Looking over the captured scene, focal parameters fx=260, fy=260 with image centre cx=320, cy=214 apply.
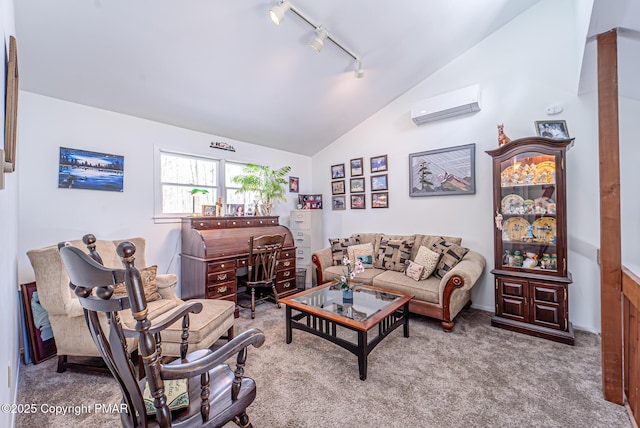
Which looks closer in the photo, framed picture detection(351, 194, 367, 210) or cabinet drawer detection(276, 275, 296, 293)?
cabinet drawer detection(276, 275, 296, 293)

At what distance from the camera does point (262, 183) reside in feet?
13.8

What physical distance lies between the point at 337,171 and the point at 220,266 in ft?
8.92

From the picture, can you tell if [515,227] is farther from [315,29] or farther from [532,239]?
[315,29]

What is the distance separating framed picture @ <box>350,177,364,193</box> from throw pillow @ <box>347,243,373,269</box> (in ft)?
3.55

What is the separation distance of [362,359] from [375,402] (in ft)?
0.94

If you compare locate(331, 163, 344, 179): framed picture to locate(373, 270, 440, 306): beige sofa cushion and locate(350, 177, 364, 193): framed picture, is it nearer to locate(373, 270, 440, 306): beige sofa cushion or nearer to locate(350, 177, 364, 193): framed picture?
locate(350, 177, 364, 193): framed picture

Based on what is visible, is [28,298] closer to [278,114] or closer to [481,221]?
[278,114]

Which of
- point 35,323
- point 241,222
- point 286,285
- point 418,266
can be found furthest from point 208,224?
point 418,266

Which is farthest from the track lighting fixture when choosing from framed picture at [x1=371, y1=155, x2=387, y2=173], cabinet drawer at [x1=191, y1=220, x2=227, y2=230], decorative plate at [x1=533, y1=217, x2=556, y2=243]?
decorative plate at [x1=533, y1=217, x2=556, y2=243]

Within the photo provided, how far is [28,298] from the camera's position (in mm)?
2238

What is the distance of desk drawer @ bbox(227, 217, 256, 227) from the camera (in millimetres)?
3606

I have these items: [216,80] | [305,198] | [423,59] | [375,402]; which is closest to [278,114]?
[216,80]

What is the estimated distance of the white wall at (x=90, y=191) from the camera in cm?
245

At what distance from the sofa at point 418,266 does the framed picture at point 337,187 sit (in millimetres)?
893
